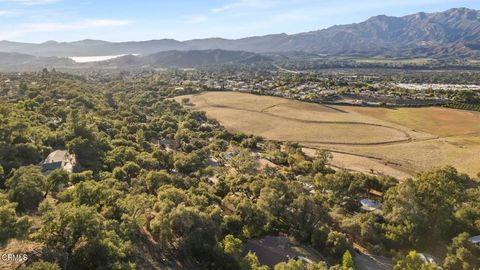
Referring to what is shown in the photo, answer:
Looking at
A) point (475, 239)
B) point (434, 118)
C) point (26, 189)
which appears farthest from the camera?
point (434, 118)

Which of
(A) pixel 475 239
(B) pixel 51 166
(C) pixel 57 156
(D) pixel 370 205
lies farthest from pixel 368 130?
(B) pixel 51 166

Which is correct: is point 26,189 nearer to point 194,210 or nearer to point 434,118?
point 194,210

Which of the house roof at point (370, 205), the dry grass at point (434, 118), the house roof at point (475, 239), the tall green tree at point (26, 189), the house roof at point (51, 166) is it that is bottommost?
the house roof at point (370, 205)

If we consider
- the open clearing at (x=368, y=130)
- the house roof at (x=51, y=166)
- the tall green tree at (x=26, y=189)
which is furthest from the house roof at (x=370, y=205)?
the house roof at (x=51, y=166)

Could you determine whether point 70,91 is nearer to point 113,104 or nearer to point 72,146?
point 113,104

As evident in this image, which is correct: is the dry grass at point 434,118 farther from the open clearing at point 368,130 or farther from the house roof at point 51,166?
the house roof at point 51,166

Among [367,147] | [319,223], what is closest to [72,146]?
[319,223]
